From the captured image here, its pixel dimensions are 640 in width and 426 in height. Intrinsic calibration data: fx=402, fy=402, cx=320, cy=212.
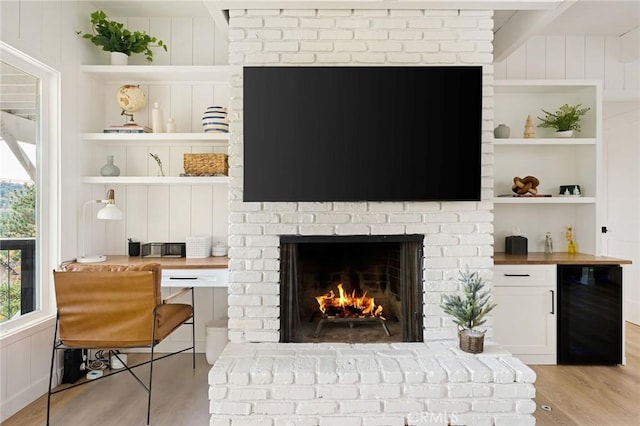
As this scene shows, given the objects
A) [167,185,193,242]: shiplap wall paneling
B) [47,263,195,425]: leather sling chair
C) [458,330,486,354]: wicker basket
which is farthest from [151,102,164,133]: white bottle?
[458,330,486,354]: wicker basket

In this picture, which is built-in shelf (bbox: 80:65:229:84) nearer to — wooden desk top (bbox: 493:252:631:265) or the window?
the window

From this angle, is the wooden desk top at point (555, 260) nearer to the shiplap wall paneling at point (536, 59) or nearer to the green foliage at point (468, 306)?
the green foliage at point (468, 306)

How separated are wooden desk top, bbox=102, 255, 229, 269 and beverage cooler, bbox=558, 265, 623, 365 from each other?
250 centimetres

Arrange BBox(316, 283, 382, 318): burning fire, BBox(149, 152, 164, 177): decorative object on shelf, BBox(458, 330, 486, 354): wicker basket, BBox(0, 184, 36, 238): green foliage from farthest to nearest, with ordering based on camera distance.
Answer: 1. BBox(149, 152, 164, 177): decorative object on shelf
2. BBox(316, 283, 382, 318): burning fire
3. BBox(0, 184, 36, 238): green foliage
4. BBox(458, 330, 486, 354): wicker basket

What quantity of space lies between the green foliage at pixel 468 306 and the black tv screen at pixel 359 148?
506 millimetres

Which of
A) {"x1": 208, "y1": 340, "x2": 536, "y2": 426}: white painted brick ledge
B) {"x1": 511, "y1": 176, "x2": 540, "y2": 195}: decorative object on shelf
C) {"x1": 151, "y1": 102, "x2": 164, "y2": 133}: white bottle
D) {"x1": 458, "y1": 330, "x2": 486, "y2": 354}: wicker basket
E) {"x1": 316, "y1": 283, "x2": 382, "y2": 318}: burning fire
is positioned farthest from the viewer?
{"x1": 511, "y1": 176, "x2": 540, "y2": 195}: decorative object on shelf

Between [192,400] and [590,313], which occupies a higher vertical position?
[590,313]

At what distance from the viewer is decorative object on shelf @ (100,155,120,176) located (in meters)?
3.04

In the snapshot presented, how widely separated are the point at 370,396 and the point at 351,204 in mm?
1073

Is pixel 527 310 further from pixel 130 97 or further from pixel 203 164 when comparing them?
pixel 130 97

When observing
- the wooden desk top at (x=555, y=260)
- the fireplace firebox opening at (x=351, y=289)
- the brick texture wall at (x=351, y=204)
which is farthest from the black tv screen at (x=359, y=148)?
the wooden desk top at (x=555, y=260)

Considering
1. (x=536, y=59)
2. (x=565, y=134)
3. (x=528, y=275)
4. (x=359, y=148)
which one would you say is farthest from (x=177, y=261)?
(x=536, y=59)

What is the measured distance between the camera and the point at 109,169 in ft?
9.98

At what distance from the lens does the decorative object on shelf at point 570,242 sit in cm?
340
